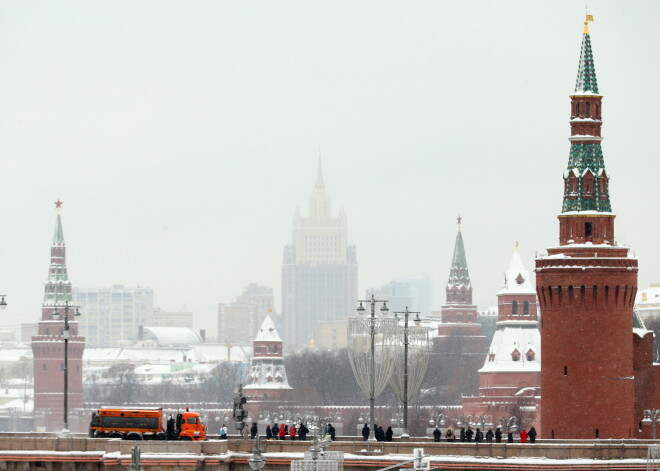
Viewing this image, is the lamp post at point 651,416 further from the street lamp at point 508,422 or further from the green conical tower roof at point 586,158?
the street lamp at point 508,422

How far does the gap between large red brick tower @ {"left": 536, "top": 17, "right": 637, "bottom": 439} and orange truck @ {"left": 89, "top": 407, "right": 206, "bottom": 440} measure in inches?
913

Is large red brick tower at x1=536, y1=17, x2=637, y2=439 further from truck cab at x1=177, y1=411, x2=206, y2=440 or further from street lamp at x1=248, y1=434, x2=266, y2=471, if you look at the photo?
street lamp at x1=248, y1=434, x2=266, y2=471

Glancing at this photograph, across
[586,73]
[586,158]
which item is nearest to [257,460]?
[586,158]

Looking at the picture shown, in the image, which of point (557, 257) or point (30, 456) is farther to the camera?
point (557, 257)

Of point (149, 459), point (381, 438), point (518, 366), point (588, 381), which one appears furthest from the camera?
point (518, 366)

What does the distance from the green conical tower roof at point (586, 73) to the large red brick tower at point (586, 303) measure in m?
0.04

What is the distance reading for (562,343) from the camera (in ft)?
357

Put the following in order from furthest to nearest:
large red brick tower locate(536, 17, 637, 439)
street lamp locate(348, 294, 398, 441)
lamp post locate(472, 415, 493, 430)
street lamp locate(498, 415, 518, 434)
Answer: lamp post locate(472, 415, 493, 430), street lamp locate(498, 415, 518, 434), street lamp locate(348, 294, 398, 441), large red brick tower locate(536, 17, 637, 439)

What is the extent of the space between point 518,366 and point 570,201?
86.5 meters

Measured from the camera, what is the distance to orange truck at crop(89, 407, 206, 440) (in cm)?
8894

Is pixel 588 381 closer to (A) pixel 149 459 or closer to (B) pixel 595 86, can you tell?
(B) pixel 595 86

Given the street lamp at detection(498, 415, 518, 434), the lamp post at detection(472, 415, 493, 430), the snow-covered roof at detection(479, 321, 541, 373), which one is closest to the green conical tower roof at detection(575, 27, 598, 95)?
the street lamp at detection(498, 415, 518, 434)

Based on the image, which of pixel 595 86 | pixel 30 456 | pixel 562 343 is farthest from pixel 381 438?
pixel 595 86

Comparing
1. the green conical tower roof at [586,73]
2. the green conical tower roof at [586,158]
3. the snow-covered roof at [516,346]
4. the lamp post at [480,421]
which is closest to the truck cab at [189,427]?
the green conical tower roof at [586,158]
